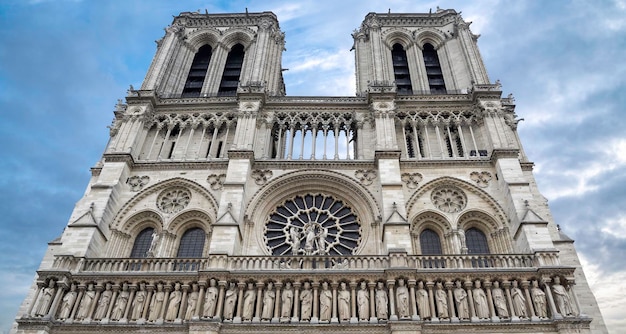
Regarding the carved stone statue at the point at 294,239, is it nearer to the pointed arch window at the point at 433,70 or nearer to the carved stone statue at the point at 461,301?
the carved stone statue at the point at 461,301

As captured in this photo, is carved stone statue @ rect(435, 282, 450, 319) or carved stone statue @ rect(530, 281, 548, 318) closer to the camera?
carved stone statue @ rect(530, 281, 548, 318)

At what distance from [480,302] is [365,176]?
752 centimetres

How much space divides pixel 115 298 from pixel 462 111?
1818 centimetres

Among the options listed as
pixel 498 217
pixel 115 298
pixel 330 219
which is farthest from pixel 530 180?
pixel 115 298

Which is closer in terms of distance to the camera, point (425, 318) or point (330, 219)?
point (425, 318)

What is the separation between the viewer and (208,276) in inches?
606

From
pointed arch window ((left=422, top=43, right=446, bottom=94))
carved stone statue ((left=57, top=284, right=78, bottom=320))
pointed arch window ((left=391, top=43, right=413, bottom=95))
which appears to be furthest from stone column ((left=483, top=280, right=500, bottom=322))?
carved stone statue ((left=57, top=284, right=78, bottom=320))

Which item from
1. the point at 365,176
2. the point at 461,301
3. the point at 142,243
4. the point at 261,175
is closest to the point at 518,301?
the point at 461,301

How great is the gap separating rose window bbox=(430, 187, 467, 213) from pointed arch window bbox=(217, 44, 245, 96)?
43.7 ft

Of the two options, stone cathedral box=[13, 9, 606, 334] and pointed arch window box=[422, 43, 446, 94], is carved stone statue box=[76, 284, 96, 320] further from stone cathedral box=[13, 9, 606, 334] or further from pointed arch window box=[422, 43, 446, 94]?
pointed arch window box=[422, 43, 446, 94]

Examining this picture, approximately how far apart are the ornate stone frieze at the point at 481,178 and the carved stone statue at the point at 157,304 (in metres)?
13.9

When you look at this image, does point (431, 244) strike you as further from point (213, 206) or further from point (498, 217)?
point (213, 206)

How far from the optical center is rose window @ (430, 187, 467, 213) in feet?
62.9

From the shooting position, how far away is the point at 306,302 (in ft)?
49.1
